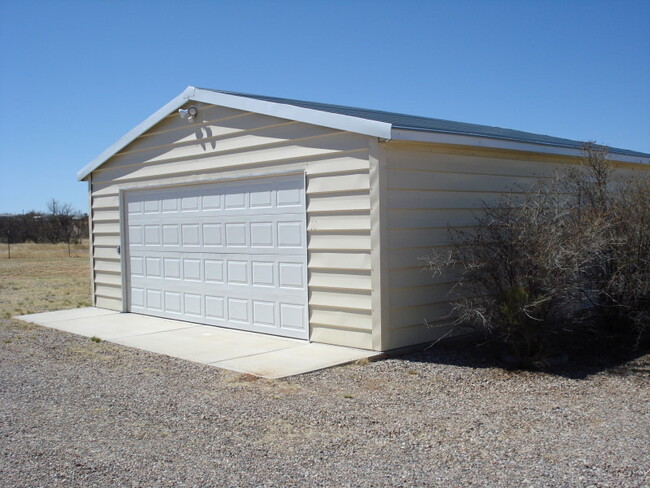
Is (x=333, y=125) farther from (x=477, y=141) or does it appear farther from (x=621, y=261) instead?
(x=621, y=261)

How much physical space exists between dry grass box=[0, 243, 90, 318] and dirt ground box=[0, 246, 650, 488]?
5611 millimetres

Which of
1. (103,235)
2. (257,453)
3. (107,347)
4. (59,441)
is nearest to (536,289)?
(257,453)

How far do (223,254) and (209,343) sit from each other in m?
1.57

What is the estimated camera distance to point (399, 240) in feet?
24.2

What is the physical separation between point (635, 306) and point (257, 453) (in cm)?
517

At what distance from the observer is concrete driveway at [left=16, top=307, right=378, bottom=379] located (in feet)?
23.1

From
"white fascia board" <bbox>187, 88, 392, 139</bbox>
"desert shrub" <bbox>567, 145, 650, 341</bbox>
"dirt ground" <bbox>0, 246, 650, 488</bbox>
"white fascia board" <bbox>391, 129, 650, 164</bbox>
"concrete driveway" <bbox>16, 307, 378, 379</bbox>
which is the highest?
"white fascia board" <bbox>187, 88, 392, 139</bbox>

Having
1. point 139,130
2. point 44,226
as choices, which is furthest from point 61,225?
point 139,130

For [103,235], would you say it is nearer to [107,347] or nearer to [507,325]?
[107,347]

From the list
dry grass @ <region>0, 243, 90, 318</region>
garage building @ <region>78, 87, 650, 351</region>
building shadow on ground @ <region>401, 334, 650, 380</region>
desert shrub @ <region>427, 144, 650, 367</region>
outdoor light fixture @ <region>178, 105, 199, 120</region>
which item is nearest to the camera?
desert shrub @ <region>427, 144, 650, 367</region>

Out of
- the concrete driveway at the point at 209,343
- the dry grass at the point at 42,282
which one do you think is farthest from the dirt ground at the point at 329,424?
the dry grass at the point at 42,282

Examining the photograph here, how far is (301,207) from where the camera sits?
817 cm

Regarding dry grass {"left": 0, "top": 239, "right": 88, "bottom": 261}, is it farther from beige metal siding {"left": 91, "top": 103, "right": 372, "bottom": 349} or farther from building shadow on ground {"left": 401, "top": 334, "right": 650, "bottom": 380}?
building shadow on ground {"left": 401, "top": 334, "right": 650, "bottom": 380}

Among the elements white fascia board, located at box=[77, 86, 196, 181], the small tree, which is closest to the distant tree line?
the small tree
